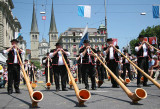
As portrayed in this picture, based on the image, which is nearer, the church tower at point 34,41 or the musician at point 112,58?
the musician at point 112,58

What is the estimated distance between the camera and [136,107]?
4348mm

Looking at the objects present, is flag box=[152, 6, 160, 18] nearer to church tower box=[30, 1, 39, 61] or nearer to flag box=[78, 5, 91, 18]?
flag box=[78, 5, 91, 18]

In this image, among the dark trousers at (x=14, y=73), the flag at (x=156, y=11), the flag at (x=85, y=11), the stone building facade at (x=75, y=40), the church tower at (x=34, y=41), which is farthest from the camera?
the church tower at (x=34, y=41)

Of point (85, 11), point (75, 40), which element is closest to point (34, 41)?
point (75, 40)

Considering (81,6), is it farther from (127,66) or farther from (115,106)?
(115,106)

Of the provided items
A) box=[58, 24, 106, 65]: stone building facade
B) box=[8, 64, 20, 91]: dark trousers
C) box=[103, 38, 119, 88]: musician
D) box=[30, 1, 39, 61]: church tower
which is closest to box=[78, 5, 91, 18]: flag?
box=[103, 38, 119, 88]: musician

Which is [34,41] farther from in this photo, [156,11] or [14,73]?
[14,73]

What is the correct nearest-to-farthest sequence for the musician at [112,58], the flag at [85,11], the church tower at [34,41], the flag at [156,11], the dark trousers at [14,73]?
the dark trousers at [14,73], the musician at [112,58], the flag at [85,11], the flag at [156,11], the church tower at [34,41]

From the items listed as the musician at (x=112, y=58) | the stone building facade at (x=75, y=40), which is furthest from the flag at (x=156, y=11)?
the stone building facade at (x=75, y=40)

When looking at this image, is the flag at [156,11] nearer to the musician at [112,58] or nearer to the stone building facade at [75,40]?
the musician at [112,58]

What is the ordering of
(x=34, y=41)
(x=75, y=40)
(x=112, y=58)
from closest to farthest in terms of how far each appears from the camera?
(x=112, y=58) < (x=75, y=40) < (x=34, y=41)

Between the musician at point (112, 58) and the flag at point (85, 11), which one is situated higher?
the flag at point (85, 11)

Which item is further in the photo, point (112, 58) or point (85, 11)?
point (85, 11)

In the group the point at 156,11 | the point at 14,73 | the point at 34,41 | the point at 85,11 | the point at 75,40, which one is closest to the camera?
the point at 14,73
